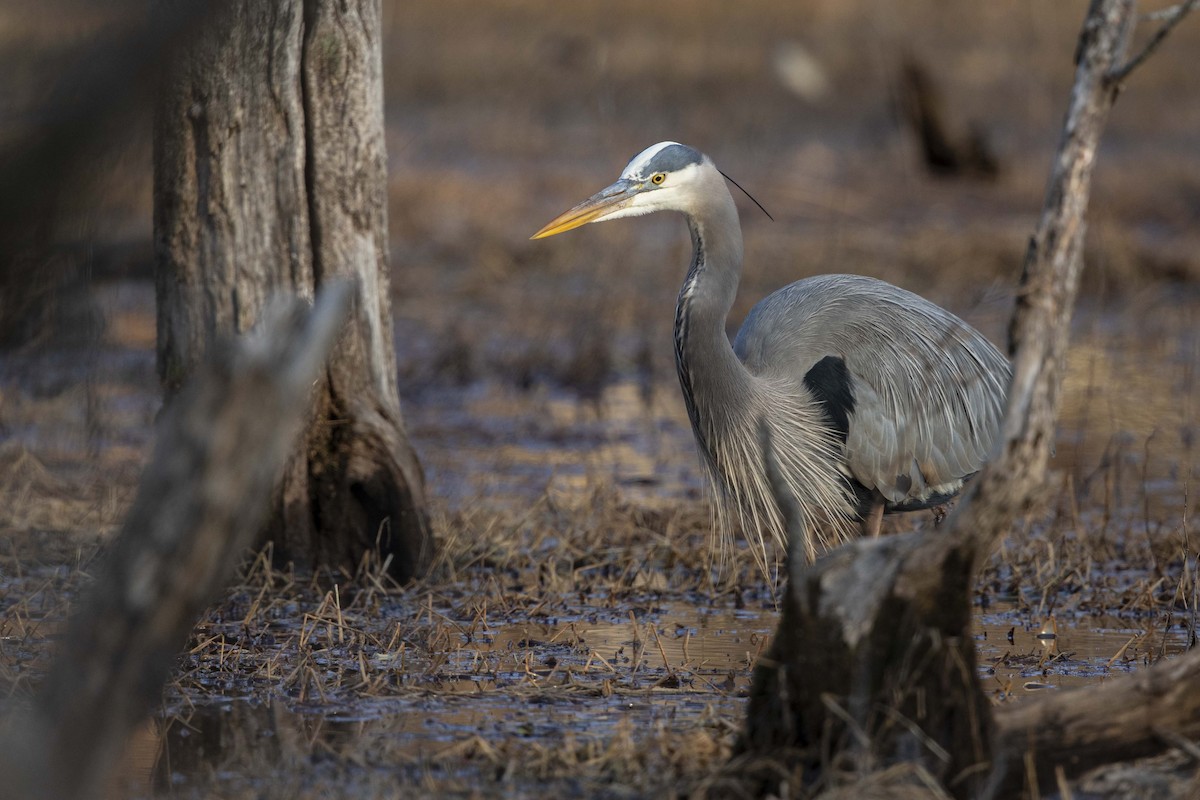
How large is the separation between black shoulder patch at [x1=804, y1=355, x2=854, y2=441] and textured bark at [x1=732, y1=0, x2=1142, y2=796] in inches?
86.9

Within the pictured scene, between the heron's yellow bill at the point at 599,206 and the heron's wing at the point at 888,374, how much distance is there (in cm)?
85

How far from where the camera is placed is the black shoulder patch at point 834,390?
543 centimetres

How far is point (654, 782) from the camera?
339 cm

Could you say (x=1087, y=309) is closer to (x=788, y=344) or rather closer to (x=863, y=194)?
(x=863, y=194)

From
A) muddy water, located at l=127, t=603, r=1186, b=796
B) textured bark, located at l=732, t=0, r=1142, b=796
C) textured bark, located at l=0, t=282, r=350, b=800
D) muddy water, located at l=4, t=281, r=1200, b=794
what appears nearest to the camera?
textured bark, located at l=0, t=282, r=350, b=800

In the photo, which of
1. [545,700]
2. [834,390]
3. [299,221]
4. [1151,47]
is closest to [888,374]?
[834,390]

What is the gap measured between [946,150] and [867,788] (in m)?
12.9

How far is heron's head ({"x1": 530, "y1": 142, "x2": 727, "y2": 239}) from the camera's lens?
16.7 ft

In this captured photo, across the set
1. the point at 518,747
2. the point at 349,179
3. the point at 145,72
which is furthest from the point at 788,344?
the point at 145,72

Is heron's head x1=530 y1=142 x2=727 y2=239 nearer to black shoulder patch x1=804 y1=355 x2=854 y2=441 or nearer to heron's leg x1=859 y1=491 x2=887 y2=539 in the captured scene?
black shoulder patch x1=804 y1=355 x2=854 y2=441

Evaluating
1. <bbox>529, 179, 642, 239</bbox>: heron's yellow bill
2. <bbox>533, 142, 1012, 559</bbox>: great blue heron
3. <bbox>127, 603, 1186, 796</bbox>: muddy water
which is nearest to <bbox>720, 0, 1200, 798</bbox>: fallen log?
<bbox>127, 603, 1186, 796</bbox>: muddy water

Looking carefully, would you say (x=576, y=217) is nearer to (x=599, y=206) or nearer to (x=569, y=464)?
(x=599, y=206)

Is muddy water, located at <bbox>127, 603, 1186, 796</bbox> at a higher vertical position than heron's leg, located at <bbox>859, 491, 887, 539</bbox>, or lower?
lower

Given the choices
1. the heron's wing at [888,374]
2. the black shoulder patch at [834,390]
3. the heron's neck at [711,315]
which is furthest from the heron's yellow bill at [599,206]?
the black shoulder patch at [834,390]
